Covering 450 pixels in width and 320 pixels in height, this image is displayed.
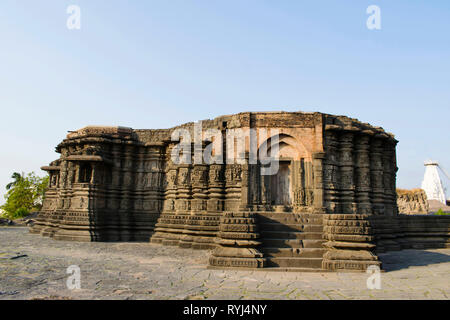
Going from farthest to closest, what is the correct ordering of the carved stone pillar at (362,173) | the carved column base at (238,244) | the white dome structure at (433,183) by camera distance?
1. the white dome structure at (433,183)
2. the carved stone pillar at (362,173)
3. the carved column base at (238,244)

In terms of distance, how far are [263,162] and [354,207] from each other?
4391 mm

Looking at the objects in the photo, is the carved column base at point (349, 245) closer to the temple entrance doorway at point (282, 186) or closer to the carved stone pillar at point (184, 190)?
the temple entrance doorway at point (282, 186)

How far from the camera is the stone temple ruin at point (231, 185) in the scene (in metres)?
13.2

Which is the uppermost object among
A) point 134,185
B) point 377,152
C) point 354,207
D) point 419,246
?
point 377,152

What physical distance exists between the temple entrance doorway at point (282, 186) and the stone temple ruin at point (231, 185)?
0.04 m

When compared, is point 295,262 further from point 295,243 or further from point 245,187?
point 245,187

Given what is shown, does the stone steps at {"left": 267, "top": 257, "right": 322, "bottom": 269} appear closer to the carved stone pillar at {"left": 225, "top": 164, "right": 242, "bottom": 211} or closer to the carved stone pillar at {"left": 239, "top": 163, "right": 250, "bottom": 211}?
the carved stone pillar at {"left": 239, "top": 163, "right": 250, "bottom": 211}

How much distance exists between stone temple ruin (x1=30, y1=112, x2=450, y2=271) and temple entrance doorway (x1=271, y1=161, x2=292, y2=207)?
43 mm

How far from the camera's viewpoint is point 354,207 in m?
13.7

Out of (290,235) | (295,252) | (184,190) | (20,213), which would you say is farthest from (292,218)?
(20,213)

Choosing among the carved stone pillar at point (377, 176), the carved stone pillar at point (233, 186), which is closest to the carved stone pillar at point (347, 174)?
the carved stone pillar at point (377, 176)
